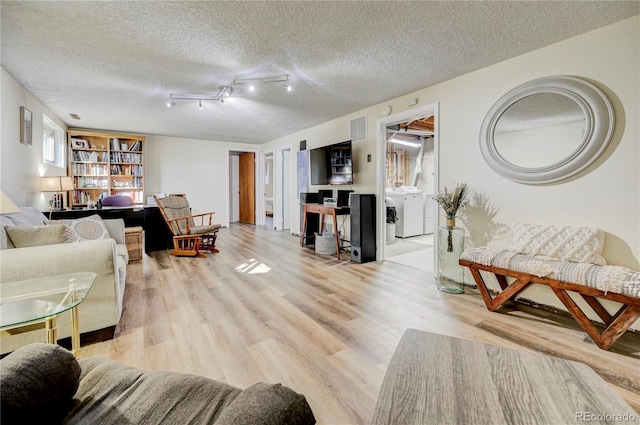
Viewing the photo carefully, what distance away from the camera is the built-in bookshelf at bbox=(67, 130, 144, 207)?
5355 millimetres

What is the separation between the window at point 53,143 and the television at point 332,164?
4211 millimetres

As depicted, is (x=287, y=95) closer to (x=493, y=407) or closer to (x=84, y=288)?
(x=84, y=288)

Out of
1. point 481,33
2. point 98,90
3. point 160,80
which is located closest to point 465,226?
point 481,33

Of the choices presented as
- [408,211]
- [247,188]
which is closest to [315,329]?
[408,211]

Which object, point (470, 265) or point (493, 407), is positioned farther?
point (470, 265)

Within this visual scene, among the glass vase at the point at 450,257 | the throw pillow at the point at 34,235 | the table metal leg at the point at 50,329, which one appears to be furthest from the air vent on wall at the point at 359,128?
the table metal leg at the point at 50,329

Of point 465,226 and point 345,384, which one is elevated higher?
point 465,226

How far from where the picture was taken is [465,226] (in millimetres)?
3072

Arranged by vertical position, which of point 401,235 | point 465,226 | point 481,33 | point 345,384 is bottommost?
point 345,384

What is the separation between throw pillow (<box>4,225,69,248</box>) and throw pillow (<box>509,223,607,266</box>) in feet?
12.6

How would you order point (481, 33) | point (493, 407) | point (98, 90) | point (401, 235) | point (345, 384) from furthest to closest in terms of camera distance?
point (401, 235) → point (98, 90) → point (481, 33) → point (345, 384) → point (493, 407)

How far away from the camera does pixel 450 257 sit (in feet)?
10.1

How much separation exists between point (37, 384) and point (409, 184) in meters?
7.18

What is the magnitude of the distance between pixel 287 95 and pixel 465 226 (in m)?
2.74
